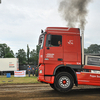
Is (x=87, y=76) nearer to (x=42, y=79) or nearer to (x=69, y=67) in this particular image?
(x=69, y=67)

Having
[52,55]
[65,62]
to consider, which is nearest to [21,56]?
[52,55]

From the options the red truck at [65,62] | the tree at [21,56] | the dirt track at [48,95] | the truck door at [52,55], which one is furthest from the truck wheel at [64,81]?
the tree at [21,56]

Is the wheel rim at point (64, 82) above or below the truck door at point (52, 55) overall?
below

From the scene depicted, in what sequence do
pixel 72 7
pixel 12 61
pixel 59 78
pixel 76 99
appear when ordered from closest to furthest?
pixel 76 99, pixel 59 78, pixel 72 7, pixel 12 61

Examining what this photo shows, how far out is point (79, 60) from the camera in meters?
7.62

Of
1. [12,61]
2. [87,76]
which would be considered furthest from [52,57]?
[12,61]

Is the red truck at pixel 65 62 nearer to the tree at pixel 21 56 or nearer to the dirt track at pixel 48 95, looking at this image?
the dirt track at pixel 48 95

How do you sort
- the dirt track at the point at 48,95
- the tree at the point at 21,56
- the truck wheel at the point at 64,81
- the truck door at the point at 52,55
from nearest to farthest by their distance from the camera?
the dirt track at the point at 48,95, the truck wheel at the point at 64,81, the truck door at the point at 52,55, the tree at the point at 21,56

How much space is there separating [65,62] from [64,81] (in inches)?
37.8

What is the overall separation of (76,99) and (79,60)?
205 centimetres

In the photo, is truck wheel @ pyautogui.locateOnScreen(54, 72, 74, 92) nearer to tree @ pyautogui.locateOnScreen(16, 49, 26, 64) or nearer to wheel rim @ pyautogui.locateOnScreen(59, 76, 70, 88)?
wheel rim @ pyautogui.locateOnScreen(59, 76, 70, 88)

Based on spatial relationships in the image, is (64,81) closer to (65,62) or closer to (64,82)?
(64,82)

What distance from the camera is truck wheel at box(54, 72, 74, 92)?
7.35 metres

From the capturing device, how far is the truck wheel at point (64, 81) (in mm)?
7348
